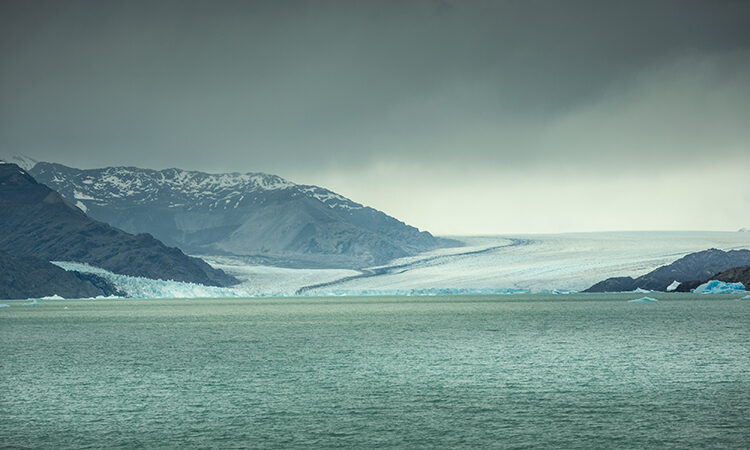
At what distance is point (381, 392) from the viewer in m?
22.6

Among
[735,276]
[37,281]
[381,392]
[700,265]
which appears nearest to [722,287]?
[735,276]

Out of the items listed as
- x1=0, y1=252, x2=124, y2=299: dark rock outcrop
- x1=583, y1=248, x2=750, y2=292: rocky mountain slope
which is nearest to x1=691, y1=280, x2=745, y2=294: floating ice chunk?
x1=583, y1=248, x2=750, y2=292: rocky mountain slope

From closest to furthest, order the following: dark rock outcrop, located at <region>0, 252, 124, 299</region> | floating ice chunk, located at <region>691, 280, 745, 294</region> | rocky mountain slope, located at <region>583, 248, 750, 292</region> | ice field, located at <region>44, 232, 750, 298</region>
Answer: floating ice chunk, located at <region>691, 280, 745, 294</region>, rocky mountain slope, located at <region>583, 248, 750, 292</region>, ice field, located at <region>44, 232, 750, 298</region>, dark rock outcrop, located at <region>0, 252, 124, 299</region>

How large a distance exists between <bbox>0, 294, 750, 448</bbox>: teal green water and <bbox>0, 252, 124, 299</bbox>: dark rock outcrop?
106998mm

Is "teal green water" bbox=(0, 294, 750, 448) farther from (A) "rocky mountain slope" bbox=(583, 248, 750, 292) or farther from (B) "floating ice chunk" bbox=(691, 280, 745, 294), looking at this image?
(A) "rocky mountain slope" bbox=(583, 248, 750, 292)

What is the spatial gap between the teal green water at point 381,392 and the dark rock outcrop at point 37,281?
106998mm

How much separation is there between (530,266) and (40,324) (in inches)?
3436

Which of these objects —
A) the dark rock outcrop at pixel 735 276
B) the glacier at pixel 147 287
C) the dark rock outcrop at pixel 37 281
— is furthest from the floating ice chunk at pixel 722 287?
the dark rock outcrop at pixel 37 281

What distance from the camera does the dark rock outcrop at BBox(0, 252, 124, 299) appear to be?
461 feet

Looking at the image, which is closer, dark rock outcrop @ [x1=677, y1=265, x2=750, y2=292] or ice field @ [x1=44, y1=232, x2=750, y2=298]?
dark rock outcrop @ [x1=677, y1=265, x2=750, y2=292]

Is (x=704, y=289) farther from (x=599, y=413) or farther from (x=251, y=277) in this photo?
(x=599, y=413)

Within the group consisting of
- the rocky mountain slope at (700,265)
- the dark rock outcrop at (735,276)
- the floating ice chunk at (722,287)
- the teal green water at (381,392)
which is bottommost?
the teal green water at (381,392)

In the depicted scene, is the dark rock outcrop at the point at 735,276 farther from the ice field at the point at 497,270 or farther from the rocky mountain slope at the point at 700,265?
the ice field at the point at 497,270

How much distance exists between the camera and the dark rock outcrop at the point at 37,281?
140 metres
